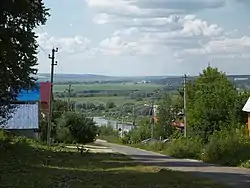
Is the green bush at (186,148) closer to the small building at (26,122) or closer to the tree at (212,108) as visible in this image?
the tree at (212,108)

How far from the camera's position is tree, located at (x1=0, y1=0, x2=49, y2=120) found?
2392 cm

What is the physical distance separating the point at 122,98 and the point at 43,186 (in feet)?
563

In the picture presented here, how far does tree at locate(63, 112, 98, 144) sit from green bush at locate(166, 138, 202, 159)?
2102 cm

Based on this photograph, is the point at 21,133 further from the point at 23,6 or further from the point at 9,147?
the point at 23,6

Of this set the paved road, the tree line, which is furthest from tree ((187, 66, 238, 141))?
the paved road

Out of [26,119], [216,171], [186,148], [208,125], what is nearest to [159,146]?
[208,125]

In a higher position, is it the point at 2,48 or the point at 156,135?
the point at 2,48

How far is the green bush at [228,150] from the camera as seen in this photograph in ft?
123

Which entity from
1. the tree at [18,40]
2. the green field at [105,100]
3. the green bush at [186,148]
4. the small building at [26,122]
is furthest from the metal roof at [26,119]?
the green field at [105,100]

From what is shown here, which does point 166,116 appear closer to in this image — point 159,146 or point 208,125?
point 208,125

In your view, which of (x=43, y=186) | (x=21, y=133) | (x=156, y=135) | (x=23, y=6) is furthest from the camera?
(x=156, y=135)

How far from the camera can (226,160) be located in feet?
126

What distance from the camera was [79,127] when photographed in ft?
237

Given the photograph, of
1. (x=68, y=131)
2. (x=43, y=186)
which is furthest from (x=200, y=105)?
(x=43, y=186)
